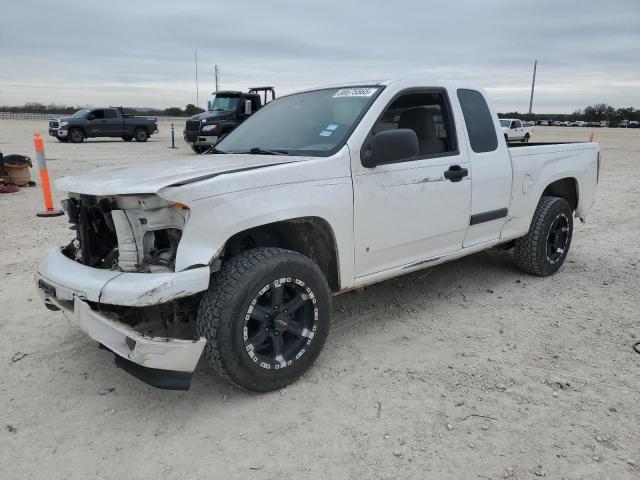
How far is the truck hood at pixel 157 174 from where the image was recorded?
2693 millimetres

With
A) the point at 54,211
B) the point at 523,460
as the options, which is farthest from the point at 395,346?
the point at 54,211

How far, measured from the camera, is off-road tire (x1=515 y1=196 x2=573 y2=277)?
4.94 m

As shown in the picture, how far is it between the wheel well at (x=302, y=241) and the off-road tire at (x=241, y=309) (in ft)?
0.82

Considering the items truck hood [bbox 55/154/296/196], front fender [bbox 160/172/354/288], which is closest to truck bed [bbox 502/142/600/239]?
front fender [bbox 160/172/354/288]

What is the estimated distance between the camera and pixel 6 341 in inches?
145

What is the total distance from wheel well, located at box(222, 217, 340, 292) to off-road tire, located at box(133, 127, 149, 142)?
24.1 metres

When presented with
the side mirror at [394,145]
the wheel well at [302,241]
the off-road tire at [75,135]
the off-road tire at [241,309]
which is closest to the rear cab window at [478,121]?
the side mirror at [394,145]

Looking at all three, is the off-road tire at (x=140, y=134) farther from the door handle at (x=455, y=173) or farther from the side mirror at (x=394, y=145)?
the side mirror at (x=394, y=145)

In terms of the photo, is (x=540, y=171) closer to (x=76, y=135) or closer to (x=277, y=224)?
(x=277, y=224)

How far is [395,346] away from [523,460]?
1314 millimetres

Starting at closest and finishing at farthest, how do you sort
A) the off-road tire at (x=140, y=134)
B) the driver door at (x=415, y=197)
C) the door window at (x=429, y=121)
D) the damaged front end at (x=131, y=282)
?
the damaged front end at (x=131, y=282)
the driver door at (x=415, y=197)
the door window at (x=429, y=121)
the off-road tire at (x=140, y=134)

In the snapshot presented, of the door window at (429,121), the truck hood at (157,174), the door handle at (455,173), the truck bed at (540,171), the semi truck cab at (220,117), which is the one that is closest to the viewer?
the truck hood at (157,174)

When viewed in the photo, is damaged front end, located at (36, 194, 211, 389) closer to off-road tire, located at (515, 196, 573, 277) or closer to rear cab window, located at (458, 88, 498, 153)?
rear cab window, located at (458, 88, 498, 153)

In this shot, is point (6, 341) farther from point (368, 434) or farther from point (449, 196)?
point (449, 196)
